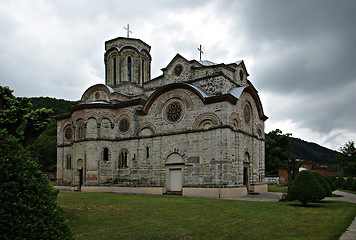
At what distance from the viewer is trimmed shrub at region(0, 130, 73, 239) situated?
319 centimetres

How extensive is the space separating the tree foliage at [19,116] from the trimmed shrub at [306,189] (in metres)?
10.6

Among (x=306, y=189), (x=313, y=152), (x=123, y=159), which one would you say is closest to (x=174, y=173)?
(x=123, y=159)

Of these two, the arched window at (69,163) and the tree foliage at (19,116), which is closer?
the tree foliage at (19,116)

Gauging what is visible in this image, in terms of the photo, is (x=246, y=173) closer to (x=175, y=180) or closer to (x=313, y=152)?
(x=175, y=180)

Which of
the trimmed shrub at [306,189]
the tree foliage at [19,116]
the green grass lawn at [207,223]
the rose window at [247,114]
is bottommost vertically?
the green grass lawn at [207,223]

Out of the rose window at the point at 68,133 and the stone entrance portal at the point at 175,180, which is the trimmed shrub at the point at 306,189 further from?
the rose window at the point at 68,133

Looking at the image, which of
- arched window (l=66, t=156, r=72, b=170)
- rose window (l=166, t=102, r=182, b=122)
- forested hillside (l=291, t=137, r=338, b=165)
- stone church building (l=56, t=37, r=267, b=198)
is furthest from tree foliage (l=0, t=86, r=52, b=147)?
forested hillside (l=291, t=137, r=338, b=165)

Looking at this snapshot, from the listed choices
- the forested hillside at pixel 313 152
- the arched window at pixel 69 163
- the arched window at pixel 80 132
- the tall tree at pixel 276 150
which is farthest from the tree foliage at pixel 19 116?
the forested hillside at pixel 313 152

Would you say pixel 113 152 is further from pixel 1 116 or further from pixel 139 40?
pixel 1 116

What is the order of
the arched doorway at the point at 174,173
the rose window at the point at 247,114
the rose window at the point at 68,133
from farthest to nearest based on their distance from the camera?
the rose window at the point at 68,133 → the rose window at the point at 247,114 → the arched doorway at the point at 174,173

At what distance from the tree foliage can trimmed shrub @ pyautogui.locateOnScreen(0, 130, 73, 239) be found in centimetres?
582

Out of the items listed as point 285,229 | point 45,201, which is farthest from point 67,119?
point 45,201

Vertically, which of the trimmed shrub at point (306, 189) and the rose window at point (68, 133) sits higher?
the rose window at point (68, 133)

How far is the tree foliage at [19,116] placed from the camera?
351 inches
